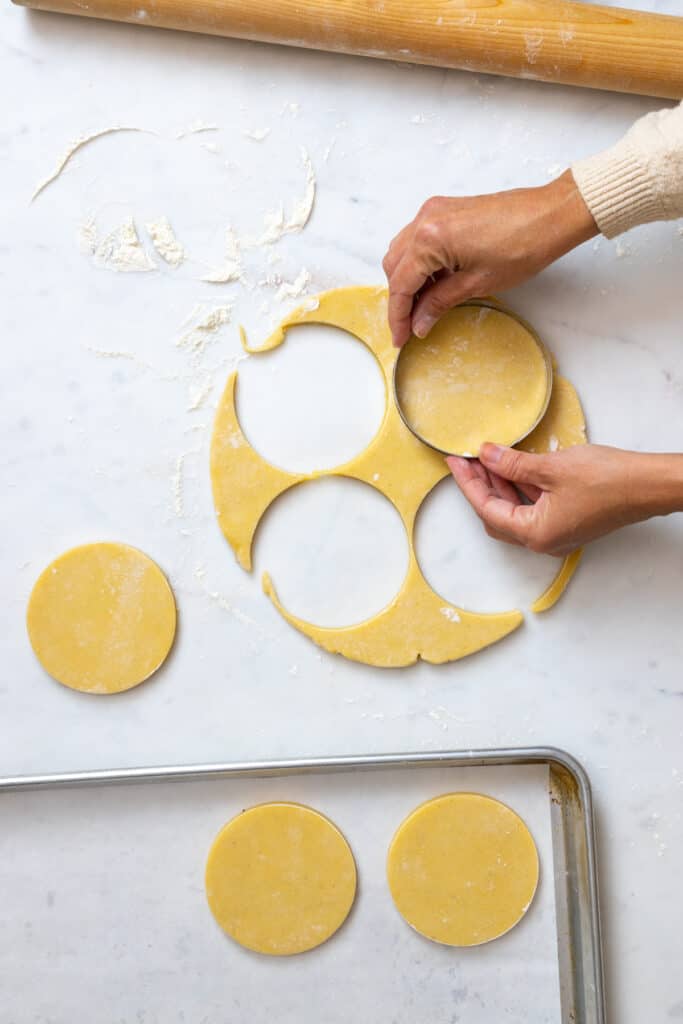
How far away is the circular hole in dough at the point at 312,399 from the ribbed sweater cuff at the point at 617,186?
29 cm

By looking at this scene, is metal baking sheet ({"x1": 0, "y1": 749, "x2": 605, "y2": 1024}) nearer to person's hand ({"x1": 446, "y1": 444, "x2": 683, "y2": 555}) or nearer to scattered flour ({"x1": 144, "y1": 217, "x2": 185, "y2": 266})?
person's hand ({"x1": 446, "y1": 444, "x2": 683, "y2": 555})

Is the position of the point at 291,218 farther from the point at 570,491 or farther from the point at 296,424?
the point at 570,491

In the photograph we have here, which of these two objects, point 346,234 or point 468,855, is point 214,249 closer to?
point 346,234

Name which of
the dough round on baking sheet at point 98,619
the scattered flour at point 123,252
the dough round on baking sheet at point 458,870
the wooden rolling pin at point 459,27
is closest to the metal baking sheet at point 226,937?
the dough round on baking sheet at point 458,870

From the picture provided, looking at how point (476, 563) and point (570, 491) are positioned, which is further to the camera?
point (476, 563)

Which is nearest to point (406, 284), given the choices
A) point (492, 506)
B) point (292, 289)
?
point (292, 289)

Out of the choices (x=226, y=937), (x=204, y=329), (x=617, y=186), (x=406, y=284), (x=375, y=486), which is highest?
(x=617, y=186)

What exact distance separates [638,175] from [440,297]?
0.77 ft

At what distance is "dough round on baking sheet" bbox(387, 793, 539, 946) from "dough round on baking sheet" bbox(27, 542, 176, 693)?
14.4 inches

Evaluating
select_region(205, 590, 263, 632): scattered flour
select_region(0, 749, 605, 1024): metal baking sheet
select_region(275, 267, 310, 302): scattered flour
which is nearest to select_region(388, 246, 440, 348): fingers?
select_region(275, 267, 310, 302): scattered flour

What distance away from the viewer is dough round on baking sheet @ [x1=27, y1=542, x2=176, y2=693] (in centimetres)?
102

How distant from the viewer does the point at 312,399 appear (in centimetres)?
105

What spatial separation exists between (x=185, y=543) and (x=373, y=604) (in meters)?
0.23

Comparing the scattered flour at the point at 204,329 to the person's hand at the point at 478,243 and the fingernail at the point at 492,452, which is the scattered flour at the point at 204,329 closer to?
the person's hand at the point at 478,243
